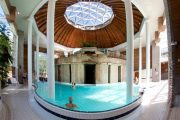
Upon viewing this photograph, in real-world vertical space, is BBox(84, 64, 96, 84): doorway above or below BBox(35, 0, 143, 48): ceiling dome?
below

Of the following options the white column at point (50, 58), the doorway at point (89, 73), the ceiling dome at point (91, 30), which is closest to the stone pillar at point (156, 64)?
the ceiling dome at point (91, 30)

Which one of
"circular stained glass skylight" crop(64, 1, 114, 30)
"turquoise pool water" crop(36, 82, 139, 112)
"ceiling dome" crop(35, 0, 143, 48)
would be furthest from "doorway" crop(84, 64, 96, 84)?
"turquoise pool water" crop(36, 82, 139, 112)

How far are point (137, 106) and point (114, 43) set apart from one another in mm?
24634

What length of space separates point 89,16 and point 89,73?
7942mm

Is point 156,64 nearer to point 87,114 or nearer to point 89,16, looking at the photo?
point 89,16

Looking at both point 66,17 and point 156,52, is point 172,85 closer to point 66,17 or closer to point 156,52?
point 156,52

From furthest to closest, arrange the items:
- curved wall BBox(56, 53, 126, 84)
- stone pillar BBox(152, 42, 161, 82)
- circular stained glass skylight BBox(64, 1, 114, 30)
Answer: curved wall BBox(56, 53, 126, 84)
circular stained glass skylight BBox(64, 1, 114, 30)
stone pillar BBox(152, 42, 161, 82)

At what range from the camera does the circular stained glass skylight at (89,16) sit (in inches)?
1054

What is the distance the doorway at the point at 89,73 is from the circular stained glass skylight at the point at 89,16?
6324mm

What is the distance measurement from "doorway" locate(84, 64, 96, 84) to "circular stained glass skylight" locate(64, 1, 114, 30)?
20.7 feet

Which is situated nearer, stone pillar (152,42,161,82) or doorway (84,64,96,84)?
stone pillar (152,42,161,82)

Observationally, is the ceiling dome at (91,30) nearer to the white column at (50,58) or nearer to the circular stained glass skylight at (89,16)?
the circular stained glass skylight at (89,16)

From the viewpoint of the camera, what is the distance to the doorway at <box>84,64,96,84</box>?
2752 centimetres

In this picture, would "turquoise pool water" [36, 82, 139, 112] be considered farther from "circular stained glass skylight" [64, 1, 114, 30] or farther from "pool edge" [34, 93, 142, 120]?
"circular stained glass skylight" [64, 1, 114, 30]
